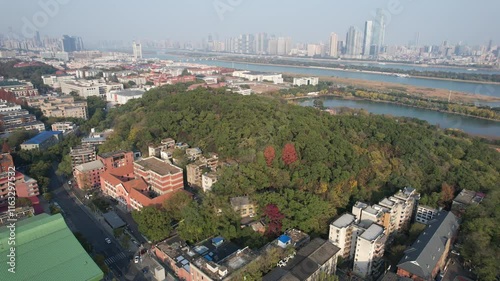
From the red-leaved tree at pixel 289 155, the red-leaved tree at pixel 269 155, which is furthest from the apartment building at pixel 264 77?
the red-leaved tree at pixel 269 155

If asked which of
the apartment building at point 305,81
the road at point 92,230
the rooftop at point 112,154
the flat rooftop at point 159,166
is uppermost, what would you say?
the apartment building at point 305,81

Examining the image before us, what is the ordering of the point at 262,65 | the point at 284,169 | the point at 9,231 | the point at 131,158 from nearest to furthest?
the point at 9,231 → the point at 284,169 → the point at 131,158 → the point at 262,65

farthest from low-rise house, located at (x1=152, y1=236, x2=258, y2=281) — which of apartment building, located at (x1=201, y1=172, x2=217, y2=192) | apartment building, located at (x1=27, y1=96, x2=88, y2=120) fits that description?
apartment building, located at (x1=27, y1=96, x2=88, y2=120)

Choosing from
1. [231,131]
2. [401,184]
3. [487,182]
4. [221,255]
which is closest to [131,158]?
[231,131]

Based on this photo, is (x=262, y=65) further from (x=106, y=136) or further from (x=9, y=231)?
(x=9, y=231)

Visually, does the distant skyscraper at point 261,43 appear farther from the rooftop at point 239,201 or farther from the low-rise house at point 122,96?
the rooftop at point 239,201

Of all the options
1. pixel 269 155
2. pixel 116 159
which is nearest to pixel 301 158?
Answer: pixel 269 155

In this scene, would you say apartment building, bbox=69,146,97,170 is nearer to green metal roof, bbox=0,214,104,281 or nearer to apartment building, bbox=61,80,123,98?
green metal roof, bbox=0,214,104,281
